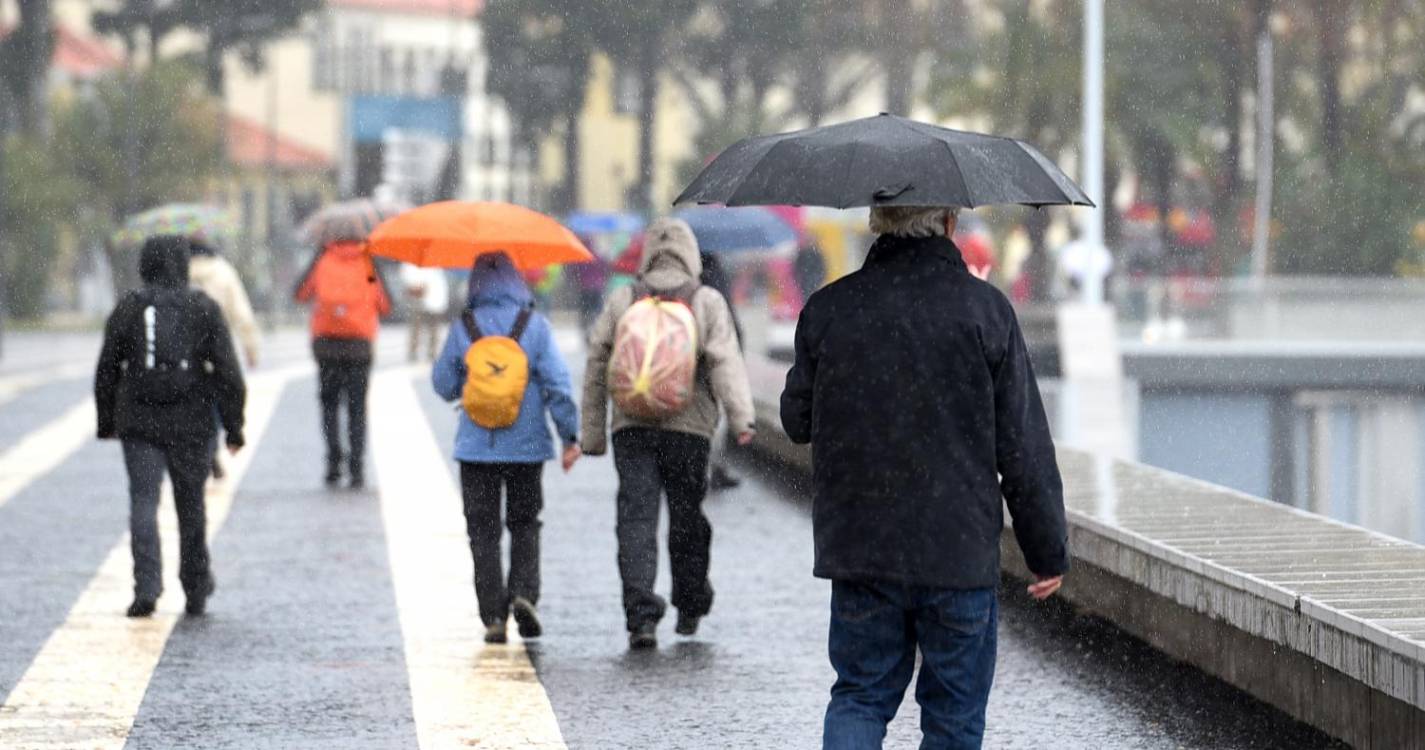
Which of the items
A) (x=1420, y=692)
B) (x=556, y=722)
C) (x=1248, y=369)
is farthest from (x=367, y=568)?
(x=1248, y=369)

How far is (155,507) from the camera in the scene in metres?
9.79

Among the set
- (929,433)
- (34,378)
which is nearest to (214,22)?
(34,378)

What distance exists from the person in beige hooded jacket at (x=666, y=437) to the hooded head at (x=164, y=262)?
1.86 metres

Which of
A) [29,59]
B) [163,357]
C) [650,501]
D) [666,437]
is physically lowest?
[650,501]

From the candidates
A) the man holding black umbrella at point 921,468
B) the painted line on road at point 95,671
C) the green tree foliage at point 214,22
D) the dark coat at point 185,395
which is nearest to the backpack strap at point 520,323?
the dark coat at point 185,395

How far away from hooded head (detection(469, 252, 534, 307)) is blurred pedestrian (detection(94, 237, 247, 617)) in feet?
3.90

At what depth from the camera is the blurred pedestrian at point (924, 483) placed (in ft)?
17.2

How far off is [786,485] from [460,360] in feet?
23.1

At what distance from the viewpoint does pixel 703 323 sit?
902 cm

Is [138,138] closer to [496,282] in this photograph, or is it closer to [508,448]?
[496,282]

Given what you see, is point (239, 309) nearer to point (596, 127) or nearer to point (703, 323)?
point (703, 323)

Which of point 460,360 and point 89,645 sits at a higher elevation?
point 460,360

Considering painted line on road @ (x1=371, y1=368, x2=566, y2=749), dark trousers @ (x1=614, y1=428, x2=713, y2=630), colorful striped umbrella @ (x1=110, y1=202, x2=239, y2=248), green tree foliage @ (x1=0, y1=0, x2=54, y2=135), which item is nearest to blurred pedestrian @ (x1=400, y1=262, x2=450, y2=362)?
colorful striped umbrella @ (x1=110, y1=202, x2=239, y2=248)

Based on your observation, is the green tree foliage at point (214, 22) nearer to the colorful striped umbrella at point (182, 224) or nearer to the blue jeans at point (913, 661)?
the colorful striped umbrella at point (182, 224)
